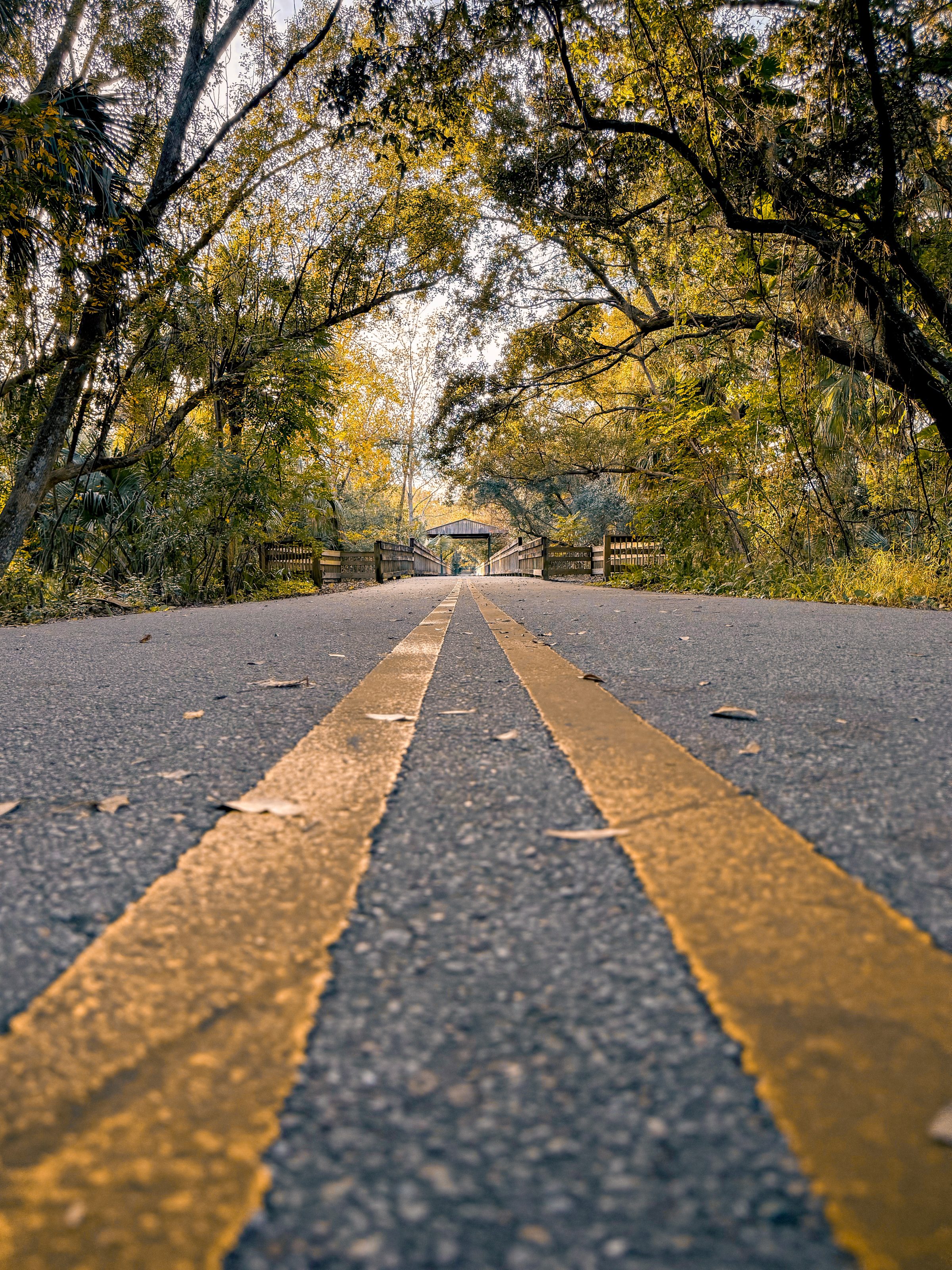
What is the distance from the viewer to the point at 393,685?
270 cm

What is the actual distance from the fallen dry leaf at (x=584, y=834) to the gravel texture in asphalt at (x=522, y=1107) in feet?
0.37

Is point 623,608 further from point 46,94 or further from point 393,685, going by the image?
point 46,94

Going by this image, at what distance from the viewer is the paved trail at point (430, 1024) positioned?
49cm

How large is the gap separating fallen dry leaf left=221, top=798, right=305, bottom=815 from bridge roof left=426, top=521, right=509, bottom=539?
69.0 meters

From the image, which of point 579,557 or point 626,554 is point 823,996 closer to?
point 626,554

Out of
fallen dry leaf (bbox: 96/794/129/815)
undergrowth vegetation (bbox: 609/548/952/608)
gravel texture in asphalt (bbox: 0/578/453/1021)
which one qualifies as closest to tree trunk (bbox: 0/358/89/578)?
gravel texture in asphalt (bbox: 0/578/453/1021)

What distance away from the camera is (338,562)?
55.7 feet

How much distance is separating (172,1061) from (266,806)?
0.70 meters

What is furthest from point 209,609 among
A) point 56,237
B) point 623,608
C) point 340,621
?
point 623,608

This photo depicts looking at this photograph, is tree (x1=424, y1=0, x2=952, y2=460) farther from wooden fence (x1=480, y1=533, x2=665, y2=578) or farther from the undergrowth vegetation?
wooden fence (x1=480, y1=533, x2=665, y2=578)

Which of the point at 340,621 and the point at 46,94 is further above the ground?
the point at 46,94

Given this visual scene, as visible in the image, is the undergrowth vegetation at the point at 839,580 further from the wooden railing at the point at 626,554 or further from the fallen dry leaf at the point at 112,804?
the fallen dry leaf at the point at 112,804

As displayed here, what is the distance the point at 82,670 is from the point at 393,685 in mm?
1550

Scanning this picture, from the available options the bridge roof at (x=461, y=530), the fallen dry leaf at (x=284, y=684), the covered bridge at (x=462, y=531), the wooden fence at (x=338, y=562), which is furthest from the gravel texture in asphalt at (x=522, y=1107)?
A: the bridge roof at (x=461, y=530)
